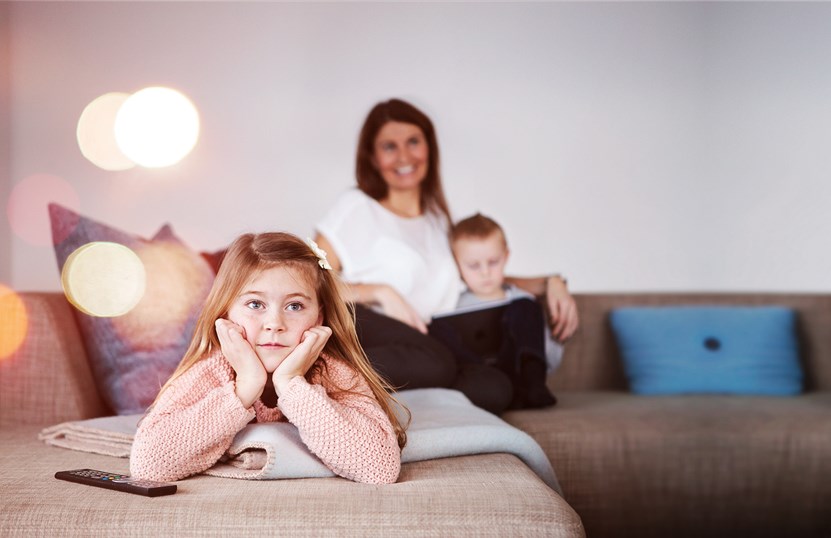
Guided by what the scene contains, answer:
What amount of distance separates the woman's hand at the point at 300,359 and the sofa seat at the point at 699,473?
2.67 ft

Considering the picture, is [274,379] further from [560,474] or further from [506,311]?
[506,311]

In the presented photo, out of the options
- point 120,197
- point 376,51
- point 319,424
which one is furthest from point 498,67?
point 319,424

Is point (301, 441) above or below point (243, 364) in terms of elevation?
below

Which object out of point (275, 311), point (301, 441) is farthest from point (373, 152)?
point (301, 441)

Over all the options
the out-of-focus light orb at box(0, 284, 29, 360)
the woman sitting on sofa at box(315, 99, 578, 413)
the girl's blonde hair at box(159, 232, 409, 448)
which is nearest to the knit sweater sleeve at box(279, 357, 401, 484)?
the girl's blonde hair at box(159, 232, 409, 448)

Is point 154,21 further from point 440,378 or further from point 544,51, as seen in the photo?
point 440,378

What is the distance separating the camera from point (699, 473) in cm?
213

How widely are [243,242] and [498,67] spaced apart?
193cm

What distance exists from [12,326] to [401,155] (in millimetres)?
1331


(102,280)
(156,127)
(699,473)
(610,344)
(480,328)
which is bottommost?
(699,473)

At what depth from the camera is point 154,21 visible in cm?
307

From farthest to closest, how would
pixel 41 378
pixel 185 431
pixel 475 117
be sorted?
A: pixel 475 117 → pixel 41 378 → pixel 185 431

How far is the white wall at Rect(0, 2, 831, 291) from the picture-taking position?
Answer: 299cm

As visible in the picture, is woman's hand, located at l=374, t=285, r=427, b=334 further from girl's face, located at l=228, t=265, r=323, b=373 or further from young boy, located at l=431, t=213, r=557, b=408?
girl's face, located at l=228, t=265, r=323, b=373
